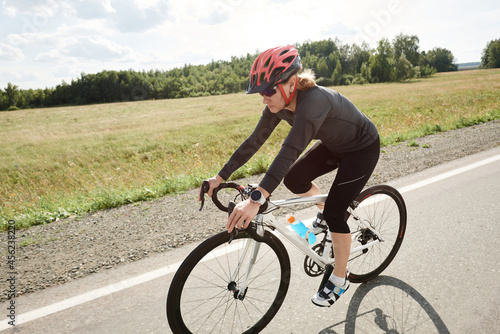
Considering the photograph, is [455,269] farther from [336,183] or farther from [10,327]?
[10,327]

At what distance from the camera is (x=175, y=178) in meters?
6.69

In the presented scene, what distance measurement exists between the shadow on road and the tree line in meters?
84.7

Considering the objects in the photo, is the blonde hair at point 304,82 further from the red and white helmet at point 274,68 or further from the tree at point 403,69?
the tree at point 403,69

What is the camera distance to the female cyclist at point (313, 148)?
2.10m

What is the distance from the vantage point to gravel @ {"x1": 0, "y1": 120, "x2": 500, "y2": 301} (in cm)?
338

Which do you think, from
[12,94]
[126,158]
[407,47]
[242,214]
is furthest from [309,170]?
[407,47]

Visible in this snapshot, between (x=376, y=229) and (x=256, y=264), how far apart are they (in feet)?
4.90

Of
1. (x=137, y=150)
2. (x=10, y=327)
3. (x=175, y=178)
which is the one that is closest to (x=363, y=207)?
(x=10, y=327)

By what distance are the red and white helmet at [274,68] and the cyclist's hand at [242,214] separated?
2.52ft

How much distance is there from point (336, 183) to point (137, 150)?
16.9 metres

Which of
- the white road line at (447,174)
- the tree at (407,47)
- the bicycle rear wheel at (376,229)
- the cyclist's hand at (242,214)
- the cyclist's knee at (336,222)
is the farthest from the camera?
the tree at (407,47)

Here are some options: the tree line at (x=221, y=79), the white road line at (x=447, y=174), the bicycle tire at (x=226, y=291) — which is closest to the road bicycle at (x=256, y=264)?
the bicycle tire at (x=226, y=291)

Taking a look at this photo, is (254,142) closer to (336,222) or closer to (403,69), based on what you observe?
(336,222)

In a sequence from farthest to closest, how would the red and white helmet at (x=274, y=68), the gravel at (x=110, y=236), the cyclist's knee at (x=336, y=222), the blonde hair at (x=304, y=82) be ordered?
the gravel at (x=110, y=236) → the cyclist's knee at (x=336, y=222) → the blonde hair at (x=304, y=82) → the red and white helmet at (x=274, y=68)
